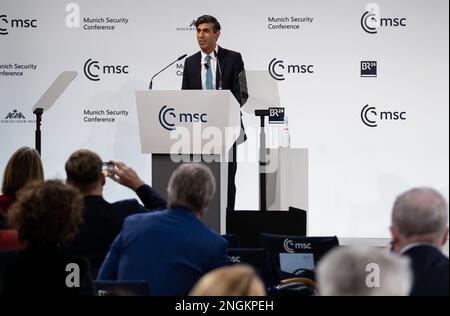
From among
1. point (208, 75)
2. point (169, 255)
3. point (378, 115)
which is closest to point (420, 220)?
point (169, 255)

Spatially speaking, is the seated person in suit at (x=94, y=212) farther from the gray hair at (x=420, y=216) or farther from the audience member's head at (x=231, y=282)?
the audience member's head at (x=231, y=282)

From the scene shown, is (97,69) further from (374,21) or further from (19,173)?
(19,173)

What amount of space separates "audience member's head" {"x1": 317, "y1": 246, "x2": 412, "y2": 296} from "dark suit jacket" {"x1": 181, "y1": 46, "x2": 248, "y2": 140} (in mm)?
5312

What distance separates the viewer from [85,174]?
4129mm

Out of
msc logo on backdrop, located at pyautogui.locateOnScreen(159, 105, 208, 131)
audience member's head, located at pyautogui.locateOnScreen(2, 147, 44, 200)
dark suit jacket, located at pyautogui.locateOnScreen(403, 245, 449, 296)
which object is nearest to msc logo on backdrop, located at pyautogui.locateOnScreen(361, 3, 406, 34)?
msc logo on backdrop, located at pyautogui.locateOnScreen(159, 105, 208, 131)

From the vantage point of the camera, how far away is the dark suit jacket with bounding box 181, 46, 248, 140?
7383 mm

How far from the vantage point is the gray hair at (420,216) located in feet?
9.40

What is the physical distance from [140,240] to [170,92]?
8.68ft

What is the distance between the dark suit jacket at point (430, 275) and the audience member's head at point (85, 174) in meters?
1.90

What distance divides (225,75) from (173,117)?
155 cm
